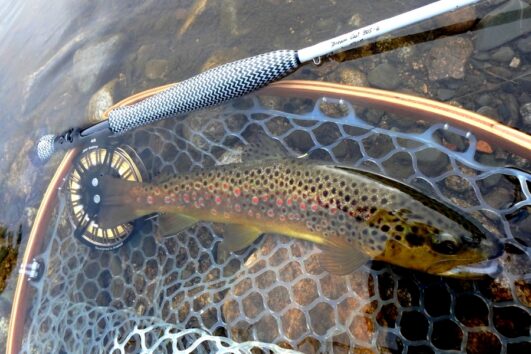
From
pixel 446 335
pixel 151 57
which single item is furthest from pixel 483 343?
pixel 151 57

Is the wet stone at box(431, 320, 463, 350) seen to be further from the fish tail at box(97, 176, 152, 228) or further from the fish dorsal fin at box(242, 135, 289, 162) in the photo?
the fish tail at box(97, 176, 152, 228)

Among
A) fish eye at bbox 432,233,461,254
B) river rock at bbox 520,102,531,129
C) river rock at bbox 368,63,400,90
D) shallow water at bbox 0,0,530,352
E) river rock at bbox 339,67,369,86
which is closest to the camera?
fish eye at bbox 432,233,461,254

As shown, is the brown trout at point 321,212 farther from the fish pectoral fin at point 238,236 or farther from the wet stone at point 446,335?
the wet stone at point 446,335

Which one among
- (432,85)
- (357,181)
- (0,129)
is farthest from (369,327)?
(0,129)

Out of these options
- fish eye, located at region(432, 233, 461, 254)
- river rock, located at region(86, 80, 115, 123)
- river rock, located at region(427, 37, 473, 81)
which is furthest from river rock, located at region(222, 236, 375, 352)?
river rock, located at region(86, 80, 115, 123)

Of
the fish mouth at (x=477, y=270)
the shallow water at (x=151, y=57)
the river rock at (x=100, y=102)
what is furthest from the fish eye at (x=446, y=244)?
the river rock at (x=100, y=102)

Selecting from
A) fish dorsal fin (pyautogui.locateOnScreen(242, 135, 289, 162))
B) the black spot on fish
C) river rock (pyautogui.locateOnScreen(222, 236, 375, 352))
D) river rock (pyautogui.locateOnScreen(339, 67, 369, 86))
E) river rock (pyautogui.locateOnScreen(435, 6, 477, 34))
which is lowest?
river rock (pyautogui.locateOnScreen(222, 236, 375, 352))

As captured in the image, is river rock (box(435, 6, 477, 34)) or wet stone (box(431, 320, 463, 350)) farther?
river rock (box(435, 6, 477, 34))
